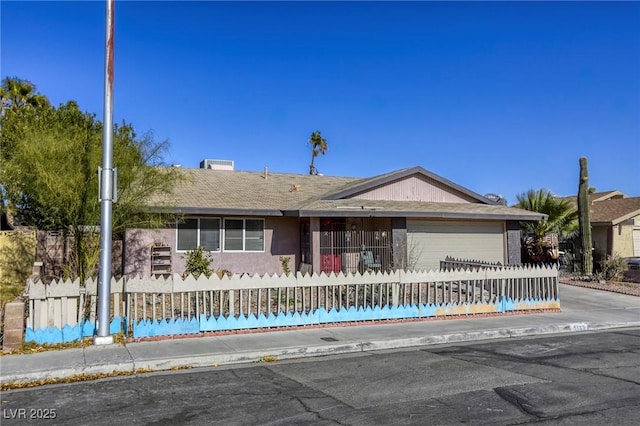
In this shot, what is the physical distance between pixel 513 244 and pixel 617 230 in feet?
29.1

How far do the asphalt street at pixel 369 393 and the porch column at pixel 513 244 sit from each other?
11088 millimetres

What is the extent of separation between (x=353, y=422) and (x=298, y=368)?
8.58 feet

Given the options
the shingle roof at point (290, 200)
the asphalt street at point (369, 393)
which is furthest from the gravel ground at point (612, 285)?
the asphalt street at point (369, 393)

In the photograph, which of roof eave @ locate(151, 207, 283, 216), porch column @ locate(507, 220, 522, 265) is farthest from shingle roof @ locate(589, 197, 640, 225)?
roof eave @ locate(151, 207, 283, 216)

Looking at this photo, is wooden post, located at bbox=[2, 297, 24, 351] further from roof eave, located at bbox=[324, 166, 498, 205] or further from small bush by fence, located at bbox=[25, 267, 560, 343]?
roof eave, located at bbox=[324, 166, 498, 205]

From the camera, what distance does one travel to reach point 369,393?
6.30 m

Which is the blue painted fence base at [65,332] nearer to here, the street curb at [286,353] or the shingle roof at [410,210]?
the street curb at [286,353]

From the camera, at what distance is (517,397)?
6066 millimetres

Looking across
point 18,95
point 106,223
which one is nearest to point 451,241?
point 106,223

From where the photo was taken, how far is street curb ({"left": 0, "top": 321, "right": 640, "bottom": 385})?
23.9 feet

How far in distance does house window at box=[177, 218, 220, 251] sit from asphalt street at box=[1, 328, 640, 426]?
919 cm

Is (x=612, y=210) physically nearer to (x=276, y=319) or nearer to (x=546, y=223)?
(x=546, y=223)

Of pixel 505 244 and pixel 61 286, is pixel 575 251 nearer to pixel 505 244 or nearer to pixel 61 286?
pixel 505 244

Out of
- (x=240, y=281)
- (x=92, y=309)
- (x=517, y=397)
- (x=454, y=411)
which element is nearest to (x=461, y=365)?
(x=517, y=397)
